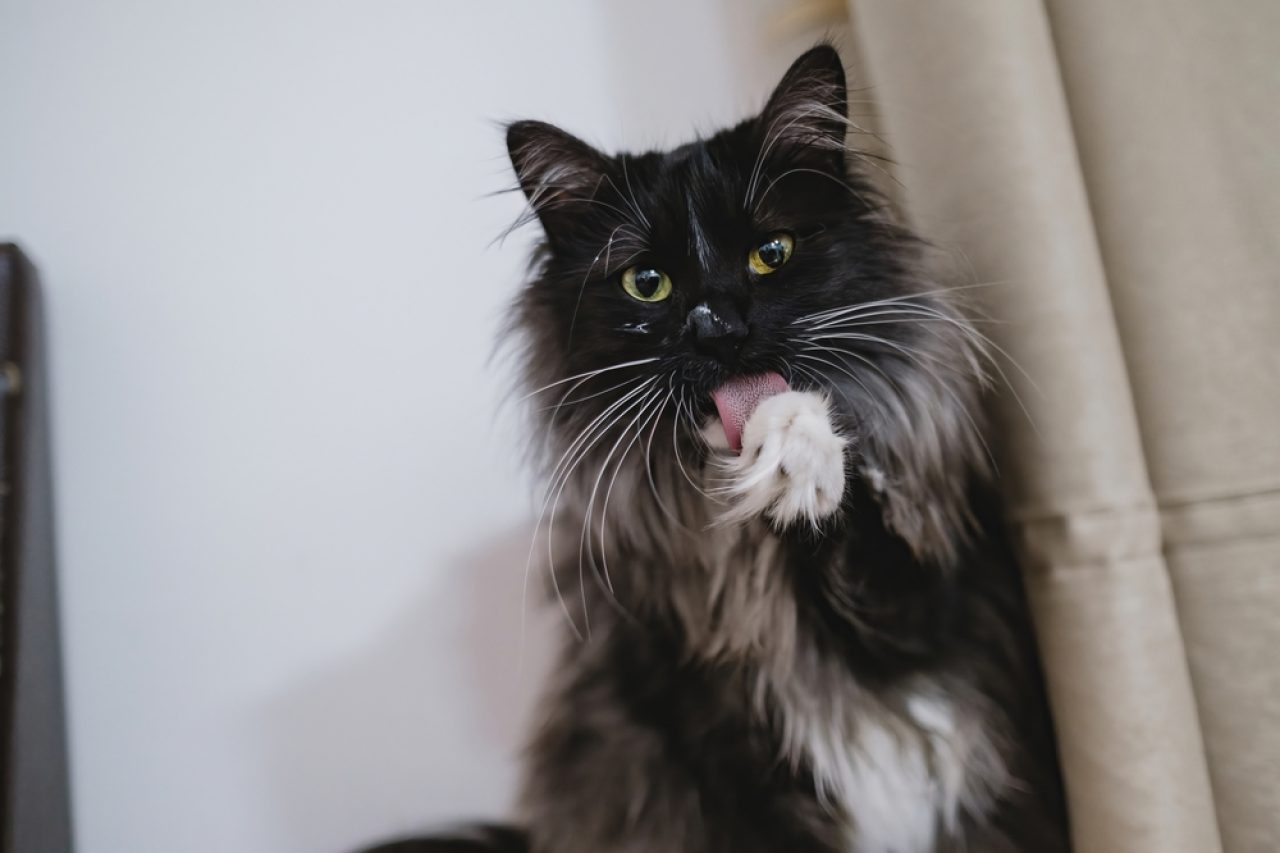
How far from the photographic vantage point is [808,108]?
2.50 ft

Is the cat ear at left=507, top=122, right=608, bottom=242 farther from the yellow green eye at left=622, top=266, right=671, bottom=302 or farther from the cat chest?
the cat chest

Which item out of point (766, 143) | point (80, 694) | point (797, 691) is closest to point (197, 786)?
point (80, 694)

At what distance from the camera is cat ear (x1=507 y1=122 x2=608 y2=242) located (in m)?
0.79

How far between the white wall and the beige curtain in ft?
1.84

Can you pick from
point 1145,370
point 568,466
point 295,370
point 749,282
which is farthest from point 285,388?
point 1145,370

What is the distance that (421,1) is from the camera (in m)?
1.23

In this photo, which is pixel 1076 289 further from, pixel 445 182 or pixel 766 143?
pixel 445 182

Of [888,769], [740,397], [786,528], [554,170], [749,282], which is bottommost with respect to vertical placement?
[888,769]

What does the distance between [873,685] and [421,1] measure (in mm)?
1194

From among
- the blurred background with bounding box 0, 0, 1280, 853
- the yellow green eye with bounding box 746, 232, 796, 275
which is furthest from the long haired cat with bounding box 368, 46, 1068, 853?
the blurred background with bounding box 0, 0, 1280, 853

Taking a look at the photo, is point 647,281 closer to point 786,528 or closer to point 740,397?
point 740,397

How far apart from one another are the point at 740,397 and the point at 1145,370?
355 mm

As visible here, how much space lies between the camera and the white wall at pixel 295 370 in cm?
114

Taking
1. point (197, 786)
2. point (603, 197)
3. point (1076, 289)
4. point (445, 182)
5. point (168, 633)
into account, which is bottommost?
point (197, 786)
